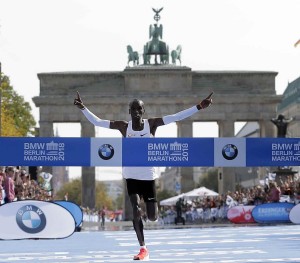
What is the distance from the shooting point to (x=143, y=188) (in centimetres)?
1208

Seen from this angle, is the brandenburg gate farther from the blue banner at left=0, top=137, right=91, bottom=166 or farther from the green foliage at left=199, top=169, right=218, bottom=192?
the blue banner at left=0, top=137, right=91, bottom=166

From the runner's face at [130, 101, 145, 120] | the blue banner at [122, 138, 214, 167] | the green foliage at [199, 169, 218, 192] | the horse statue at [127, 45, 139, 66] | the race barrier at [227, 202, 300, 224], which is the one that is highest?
the horse statue at [127, 45, 139, 66]

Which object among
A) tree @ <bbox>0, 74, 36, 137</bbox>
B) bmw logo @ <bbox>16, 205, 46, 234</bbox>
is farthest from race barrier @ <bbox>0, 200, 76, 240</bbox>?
tree @ <bbox>0, 74, 36, 137</bbox>

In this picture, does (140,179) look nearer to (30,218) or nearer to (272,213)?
(30,218)

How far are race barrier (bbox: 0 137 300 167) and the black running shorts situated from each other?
7.60 ft

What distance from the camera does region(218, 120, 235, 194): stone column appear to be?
85.9 meters

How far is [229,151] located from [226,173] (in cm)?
7272

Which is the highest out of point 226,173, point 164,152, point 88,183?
point 226,173

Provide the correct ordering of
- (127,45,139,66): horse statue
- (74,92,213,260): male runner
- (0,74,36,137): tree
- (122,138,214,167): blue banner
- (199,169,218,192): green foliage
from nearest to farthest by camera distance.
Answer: (74,92,213,260): male runner, (122,138,214,167): blue banner, (0,74,36,137): tree, (127,45,139,66): horse statue, (199,169,218,192): green foliage

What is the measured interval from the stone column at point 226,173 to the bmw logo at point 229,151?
6780 centimetres

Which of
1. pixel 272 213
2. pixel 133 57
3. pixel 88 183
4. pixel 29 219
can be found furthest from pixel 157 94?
pixel 29 219

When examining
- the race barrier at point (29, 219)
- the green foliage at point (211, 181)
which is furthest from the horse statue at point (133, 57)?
the race barrier at point (29, 219)

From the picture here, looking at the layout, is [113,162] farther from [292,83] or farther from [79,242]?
[292,83]

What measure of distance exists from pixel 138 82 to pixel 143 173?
7718 cm
